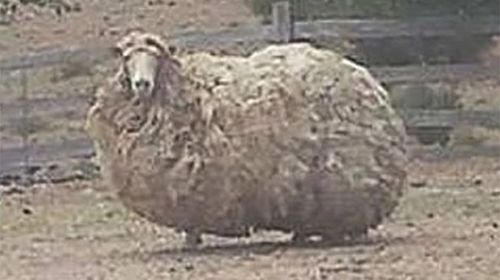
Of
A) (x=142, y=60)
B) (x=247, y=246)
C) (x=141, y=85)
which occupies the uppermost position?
(x=142, y=60)

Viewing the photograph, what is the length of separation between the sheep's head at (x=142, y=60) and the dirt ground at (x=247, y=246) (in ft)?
3.51

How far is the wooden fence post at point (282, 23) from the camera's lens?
2011 cm

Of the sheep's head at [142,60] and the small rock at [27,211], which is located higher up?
the sheep's head at [142,60]

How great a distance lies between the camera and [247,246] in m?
13.4

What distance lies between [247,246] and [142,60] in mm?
1479

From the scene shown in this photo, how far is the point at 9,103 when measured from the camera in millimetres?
20297

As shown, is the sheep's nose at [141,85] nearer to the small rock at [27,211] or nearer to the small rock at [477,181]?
the small rock at [27,211]

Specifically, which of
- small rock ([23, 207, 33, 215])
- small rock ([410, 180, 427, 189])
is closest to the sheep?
small rock ([23, 207, 33, 215])

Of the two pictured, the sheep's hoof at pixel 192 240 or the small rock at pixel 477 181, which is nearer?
the sheep's hoof at pixel 192 240

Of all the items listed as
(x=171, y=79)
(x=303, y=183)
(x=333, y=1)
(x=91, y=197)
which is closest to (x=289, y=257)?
(x=303, y=183)

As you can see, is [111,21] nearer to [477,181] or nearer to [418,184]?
[418,184]

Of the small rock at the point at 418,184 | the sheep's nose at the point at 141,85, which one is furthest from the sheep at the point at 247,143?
the small rock at the point at 418,184

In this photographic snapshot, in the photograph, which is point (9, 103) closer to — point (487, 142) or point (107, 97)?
point (487, 142)

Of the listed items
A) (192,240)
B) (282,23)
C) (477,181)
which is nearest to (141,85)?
(192,240)
